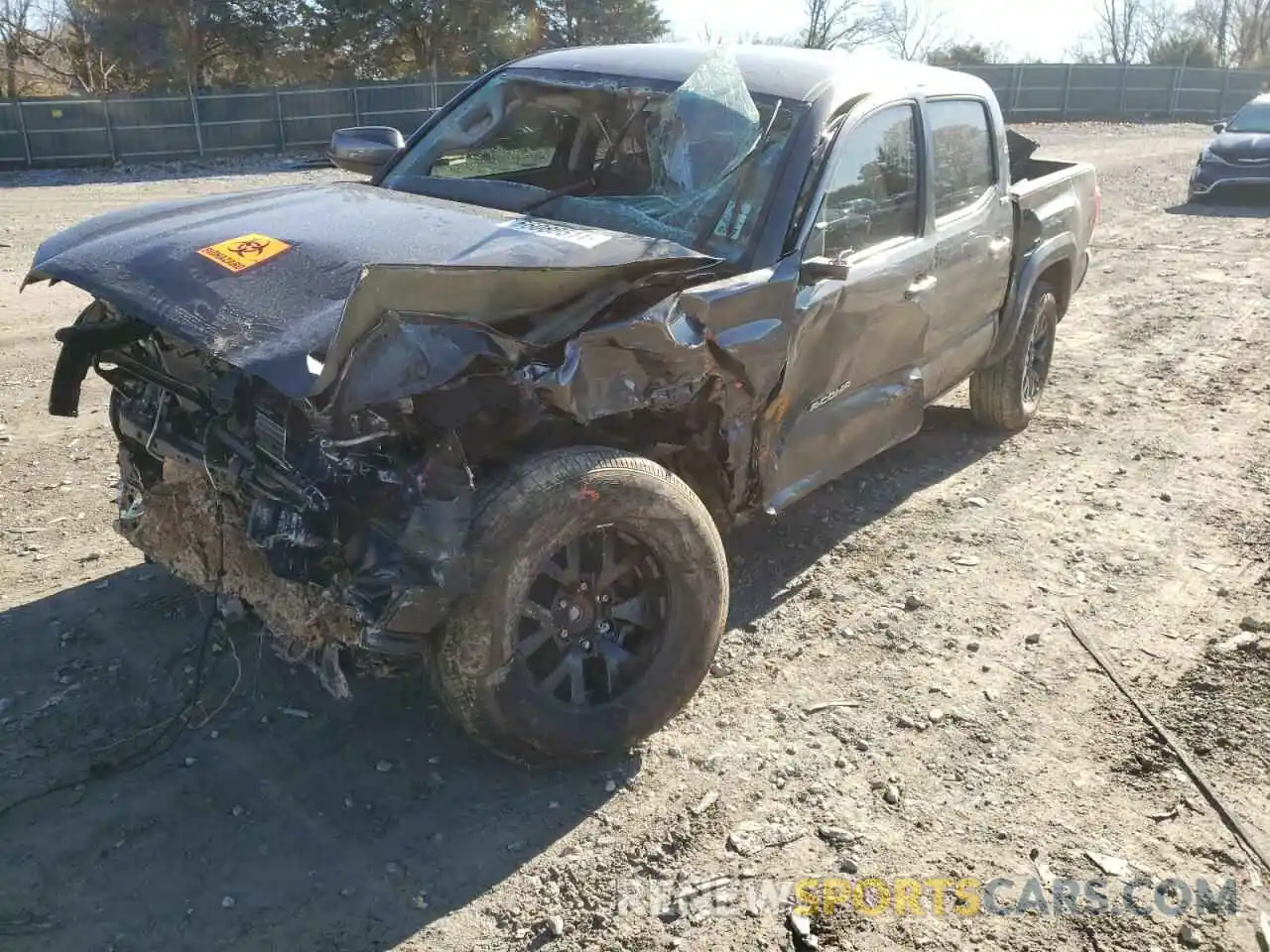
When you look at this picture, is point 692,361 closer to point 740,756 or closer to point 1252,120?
point 740,756

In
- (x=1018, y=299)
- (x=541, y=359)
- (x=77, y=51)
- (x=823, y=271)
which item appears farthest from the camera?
(x=77, y=51)

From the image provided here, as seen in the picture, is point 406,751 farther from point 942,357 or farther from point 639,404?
point 942,357

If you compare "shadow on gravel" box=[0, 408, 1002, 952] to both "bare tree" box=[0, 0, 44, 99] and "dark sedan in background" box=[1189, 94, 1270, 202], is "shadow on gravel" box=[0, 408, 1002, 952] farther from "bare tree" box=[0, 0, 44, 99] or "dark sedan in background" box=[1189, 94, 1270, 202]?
"bare tree" box=[0, 0, 44, 99]

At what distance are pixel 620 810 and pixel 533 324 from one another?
4.74 ft

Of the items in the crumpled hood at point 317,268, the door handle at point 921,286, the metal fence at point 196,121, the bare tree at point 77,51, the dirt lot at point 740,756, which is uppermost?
the bare tree at point 77,51

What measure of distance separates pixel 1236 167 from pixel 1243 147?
0.43 meters

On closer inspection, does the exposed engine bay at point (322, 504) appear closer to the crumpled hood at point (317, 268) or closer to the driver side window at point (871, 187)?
the crumpled hood at point (317, 268)

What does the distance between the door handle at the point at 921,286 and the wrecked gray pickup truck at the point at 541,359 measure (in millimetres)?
16

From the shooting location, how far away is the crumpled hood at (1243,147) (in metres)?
15.4

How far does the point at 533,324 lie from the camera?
304cm

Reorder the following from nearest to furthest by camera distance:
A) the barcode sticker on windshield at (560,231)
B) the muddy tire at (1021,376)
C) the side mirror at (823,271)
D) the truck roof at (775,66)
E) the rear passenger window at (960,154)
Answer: the barcode sticker on windshield at (560,231)
the side mirror at (823,271)
the truck roof at (775,66)
the rear passenger window at (960,154)
the muddy tire at (1021,376)

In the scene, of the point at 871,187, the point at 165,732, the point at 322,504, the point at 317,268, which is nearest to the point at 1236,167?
the point at 871,187

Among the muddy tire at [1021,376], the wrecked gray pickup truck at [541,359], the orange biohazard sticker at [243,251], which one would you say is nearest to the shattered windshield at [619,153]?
the wrecked gray pickup truck at [541,359]

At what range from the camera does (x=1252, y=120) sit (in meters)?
16.2
